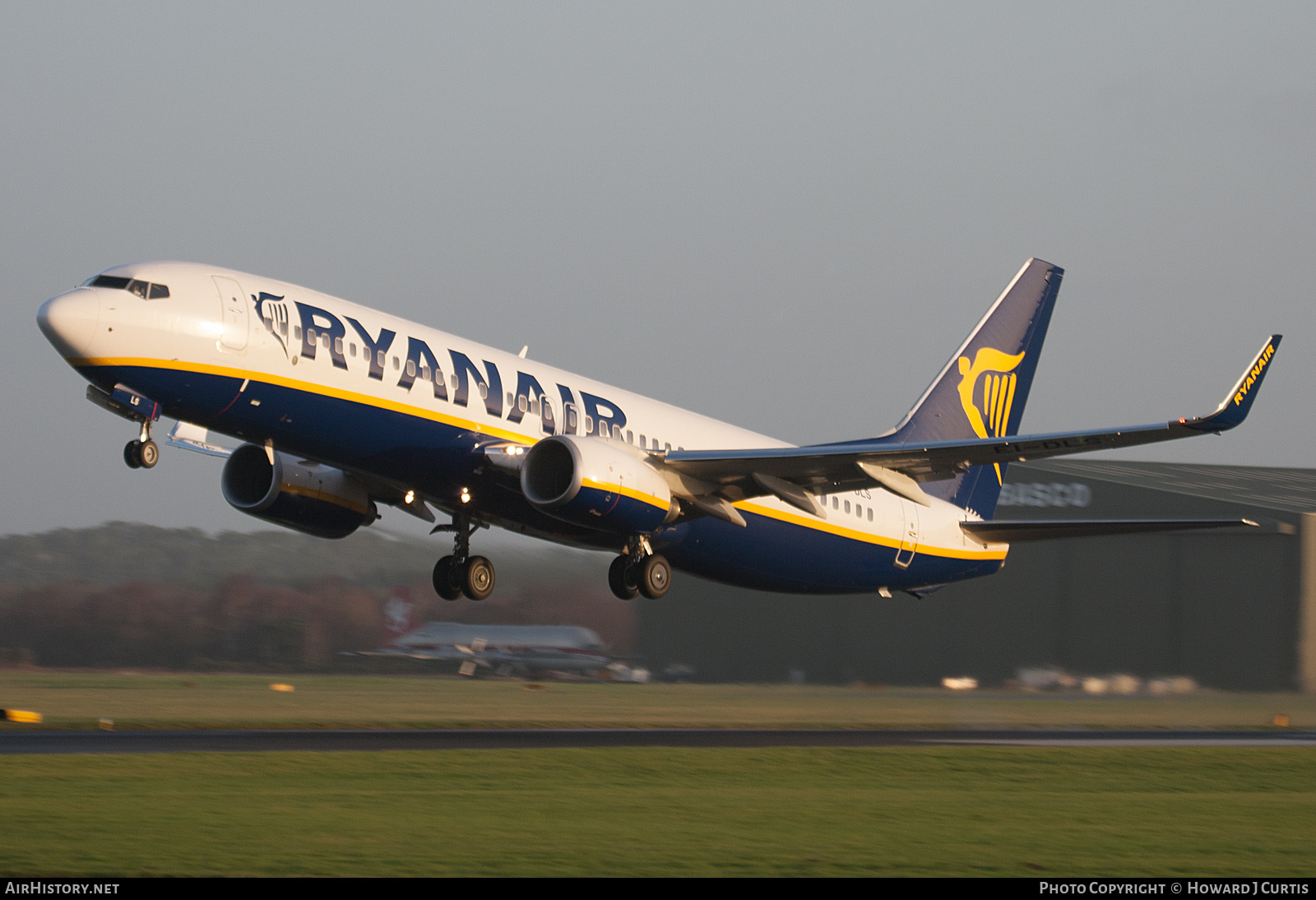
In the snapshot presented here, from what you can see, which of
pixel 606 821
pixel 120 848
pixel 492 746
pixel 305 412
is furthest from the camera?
pixel 492 746

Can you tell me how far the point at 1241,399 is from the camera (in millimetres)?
23500

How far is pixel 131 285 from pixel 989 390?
22.5 metres

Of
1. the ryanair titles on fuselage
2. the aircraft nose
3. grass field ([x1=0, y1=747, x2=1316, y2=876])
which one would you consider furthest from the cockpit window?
Result: grass field ([x1=0, y1=747, x2=1316, y2=876])

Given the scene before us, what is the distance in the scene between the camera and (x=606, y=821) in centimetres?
1748

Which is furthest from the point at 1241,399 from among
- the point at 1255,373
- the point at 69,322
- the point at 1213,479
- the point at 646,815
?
the point at 1213,479

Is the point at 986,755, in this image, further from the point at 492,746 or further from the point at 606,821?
the point at 606,821

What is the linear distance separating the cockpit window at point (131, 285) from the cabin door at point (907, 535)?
18.0 m

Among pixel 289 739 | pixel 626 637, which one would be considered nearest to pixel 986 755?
pixel 289 739

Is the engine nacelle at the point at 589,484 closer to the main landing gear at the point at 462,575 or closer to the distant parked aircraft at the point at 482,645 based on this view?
the main landing gear at the point at 462,575

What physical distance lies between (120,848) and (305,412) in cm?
1048

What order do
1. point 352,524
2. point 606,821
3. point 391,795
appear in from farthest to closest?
point 352,524, point 391,795, point 606,821

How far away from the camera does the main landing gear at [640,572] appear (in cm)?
2811

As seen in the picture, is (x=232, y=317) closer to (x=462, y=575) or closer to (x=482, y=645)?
(x=462, y=575)

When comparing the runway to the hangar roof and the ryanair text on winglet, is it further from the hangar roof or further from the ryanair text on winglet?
the hangar roof
